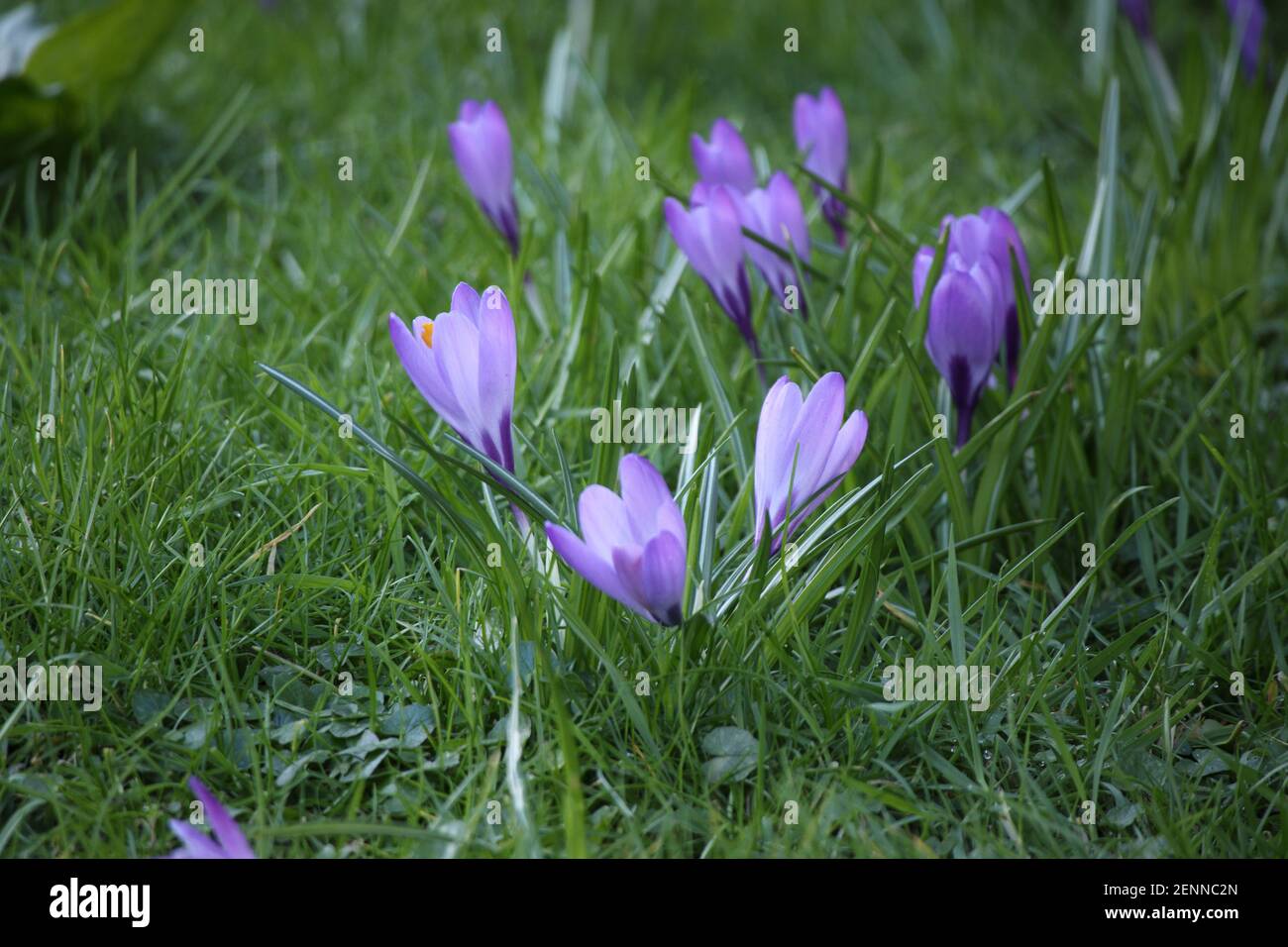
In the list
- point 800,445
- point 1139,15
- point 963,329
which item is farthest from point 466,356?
point 1139,15

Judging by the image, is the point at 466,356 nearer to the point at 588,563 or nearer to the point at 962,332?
the point at 588,563

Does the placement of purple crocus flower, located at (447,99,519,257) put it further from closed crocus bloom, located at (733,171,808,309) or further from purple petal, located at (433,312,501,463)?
purple petal, located at (433,312,501,463)

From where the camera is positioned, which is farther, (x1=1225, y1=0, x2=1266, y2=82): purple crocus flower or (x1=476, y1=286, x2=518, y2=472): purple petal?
(x1=1225, y1=0, x2=1266, y2=82): purple crocus flower

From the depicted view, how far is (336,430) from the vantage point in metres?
1.80

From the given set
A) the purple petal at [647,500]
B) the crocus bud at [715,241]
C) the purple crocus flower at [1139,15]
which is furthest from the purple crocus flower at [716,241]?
the purple crocus flower at [1139,15]

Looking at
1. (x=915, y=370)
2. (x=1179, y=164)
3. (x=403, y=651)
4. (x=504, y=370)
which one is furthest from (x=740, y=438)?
(x=1179, y=164)

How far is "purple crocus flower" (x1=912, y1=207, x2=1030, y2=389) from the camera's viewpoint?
1.58 m

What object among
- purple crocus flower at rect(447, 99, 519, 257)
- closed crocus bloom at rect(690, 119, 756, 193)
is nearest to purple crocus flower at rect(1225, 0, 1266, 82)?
closed crocus bloom at rect(690, 119, 756, 193)

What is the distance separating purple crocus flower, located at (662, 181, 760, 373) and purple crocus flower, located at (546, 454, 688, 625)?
0.60 metres

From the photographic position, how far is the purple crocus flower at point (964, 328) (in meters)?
1.52

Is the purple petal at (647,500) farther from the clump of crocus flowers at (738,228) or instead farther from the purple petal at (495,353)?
the clump of crocus flowers at (738,228)
